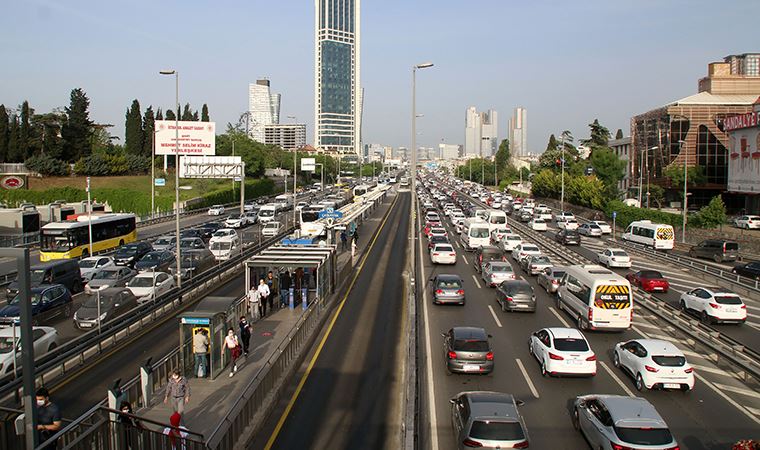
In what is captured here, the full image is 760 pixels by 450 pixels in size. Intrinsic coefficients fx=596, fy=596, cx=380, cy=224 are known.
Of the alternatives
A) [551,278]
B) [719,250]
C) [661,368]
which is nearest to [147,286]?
[551,278]

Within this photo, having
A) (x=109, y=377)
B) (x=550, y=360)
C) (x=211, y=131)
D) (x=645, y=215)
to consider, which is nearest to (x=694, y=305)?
(x=550, y=360)

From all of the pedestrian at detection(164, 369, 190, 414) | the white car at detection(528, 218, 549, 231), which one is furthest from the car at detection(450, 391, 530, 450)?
the white car at detection(528, 218, 549, 231)

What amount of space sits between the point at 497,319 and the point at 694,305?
8.44m

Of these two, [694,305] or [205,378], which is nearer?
[205,378]

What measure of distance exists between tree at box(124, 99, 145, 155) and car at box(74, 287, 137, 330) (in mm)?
86830

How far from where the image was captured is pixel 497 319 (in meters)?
24.9

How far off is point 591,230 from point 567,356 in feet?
138

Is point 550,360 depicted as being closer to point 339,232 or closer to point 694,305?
point 694,305

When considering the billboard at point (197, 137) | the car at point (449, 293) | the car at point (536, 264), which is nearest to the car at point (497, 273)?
the car at point (536, 264)

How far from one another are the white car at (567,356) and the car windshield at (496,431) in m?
5.81

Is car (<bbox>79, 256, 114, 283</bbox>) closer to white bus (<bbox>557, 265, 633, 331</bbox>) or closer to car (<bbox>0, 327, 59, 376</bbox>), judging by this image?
car (<bbox>0, 327, 59, 376</bbox>)

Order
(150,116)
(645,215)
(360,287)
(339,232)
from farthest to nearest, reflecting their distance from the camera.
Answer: (150,116) → (645,215) → (339,232) → (360,287)

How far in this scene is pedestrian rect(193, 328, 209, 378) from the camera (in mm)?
16531

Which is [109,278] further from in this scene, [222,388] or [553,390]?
[553,390]
